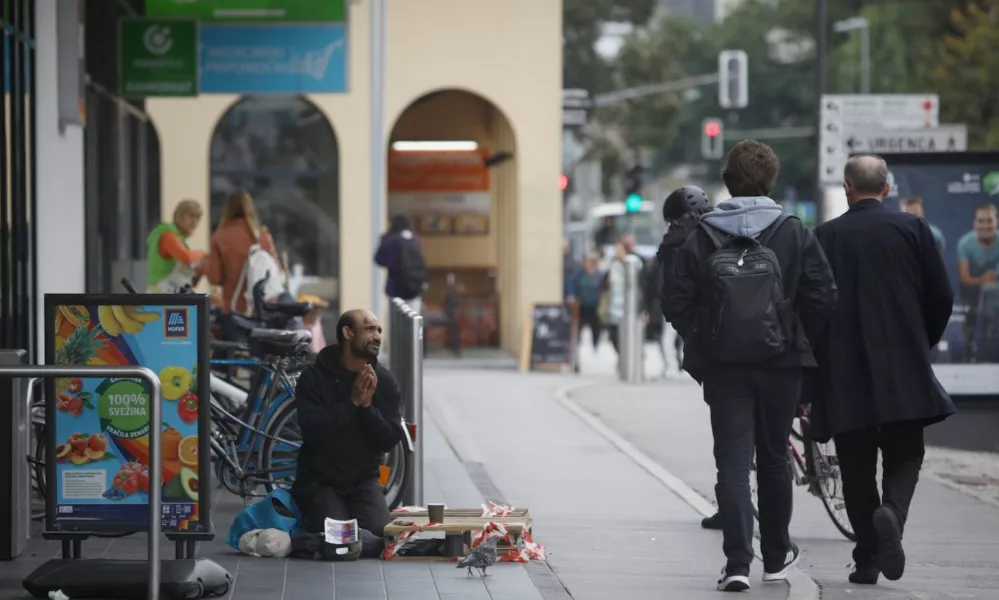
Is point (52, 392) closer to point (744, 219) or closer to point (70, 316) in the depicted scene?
point (70, 316)

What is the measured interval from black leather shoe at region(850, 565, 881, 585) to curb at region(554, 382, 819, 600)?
189 mm

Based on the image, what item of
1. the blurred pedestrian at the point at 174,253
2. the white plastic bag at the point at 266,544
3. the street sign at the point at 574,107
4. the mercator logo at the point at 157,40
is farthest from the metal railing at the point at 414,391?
the street sign at the point at 574,107

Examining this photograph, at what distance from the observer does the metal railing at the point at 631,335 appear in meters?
22.3

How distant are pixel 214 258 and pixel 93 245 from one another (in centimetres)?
191

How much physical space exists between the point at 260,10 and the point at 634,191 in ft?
64.3

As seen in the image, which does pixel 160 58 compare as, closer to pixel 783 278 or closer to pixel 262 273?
pixel 262 273

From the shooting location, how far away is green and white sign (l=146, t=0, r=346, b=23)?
52.0ft

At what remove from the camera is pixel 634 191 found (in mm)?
34938

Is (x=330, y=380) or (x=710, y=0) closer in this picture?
(x=330, y=380)

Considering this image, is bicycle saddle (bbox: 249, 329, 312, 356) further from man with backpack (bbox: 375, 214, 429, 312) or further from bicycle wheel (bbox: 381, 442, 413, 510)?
man with backpack (bbox: 375, 214, 429, 312)

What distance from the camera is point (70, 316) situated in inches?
286

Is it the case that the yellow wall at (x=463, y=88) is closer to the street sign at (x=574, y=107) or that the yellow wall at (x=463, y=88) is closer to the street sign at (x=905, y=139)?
the street sign at (x=574, y=107)


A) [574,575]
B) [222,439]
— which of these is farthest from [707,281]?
[222,439]

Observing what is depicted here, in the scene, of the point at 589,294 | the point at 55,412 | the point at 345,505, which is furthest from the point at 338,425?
the point at 589,294
